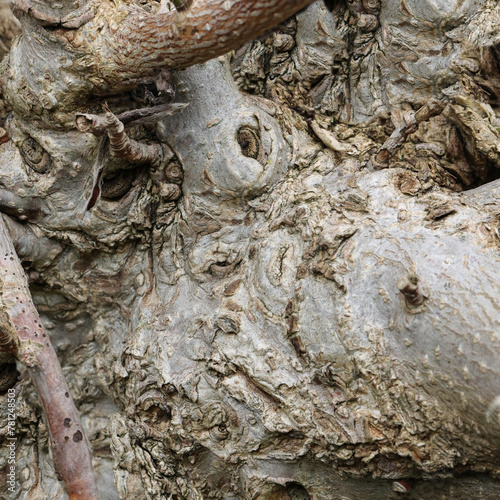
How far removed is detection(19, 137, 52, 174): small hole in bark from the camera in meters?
2.12

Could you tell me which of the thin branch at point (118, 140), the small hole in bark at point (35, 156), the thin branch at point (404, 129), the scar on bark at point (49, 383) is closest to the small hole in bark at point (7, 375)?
the scar on bark at point (49, 383)

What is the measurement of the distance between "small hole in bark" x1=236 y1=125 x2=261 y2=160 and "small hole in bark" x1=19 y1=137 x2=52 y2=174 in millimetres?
764

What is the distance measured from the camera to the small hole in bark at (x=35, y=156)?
2115 millimetres

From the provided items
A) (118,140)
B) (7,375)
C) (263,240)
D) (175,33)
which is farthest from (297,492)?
(175,33)

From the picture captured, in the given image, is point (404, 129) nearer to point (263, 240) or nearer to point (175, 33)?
point (263, 240)

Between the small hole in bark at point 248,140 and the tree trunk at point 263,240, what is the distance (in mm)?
25

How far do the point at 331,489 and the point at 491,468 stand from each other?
1.75 ft

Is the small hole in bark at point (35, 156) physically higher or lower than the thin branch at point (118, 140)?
higher

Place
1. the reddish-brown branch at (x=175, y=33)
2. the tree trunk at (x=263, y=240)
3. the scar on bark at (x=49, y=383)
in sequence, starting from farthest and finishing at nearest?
the scar on bark at (x=49, y=383)
the tree trunk at (x=263, y=240)
the reddish-brown branch at (x=175, y=33)

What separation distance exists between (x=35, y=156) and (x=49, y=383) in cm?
91

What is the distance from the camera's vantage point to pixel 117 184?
84.3 inches

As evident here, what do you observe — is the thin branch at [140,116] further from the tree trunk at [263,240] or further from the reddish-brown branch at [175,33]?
the reddish-brown branch at [175,33]

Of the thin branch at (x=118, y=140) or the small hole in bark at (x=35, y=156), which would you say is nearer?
the thin branch at (x=118, y=140)

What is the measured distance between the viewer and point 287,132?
7.05 ft
